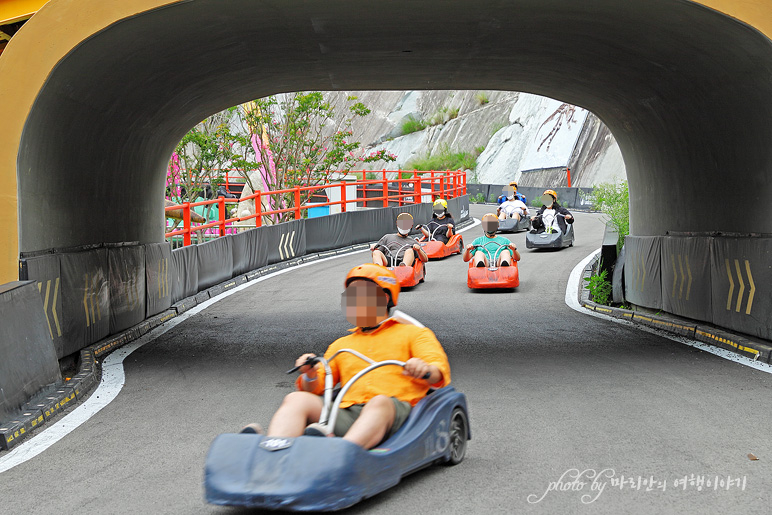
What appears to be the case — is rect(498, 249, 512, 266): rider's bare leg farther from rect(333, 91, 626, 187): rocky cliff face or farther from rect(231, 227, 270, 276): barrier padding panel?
rect(333, 91, 626, 187): rocky cliff face

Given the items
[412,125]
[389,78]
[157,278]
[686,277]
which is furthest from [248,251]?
[412,125]

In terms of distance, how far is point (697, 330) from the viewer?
9.09 m

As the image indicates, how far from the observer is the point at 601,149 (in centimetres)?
3662

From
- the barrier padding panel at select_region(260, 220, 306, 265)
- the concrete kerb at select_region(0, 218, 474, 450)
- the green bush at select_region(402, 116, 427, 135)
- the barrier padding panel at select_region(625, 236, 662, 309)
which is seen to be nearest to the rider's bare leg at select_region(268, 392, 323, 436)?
the concrete kerb at select_region(0, 218, 474, 450)

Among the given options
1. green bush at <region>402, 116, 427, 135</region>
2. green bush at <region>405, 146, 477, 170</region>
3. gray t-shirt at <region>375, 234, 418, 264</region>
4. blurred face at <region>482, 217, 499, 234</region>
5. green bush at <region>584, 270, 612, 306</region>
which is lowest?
green bush at <region>584, 270, 612, 306</region>

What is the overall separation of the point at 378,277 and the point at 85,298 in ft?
17.1

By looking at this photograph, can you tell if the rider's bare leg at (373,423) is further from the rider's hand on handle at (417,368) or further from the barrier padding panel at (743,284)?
the barrier padding panel at (743,284)

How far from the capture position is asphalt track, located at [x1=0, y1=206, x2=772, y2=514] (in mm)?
4137

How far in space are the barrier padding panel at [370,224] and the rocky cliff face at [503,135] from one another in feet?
33.3

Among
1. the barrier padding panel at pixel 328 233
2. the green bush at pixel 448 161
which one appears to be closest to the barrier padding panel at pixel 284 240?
the barrier padding panel at pixel 328 233

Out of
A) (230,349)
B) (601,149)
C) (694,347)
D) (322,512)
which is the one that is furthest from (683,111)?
(601,149)

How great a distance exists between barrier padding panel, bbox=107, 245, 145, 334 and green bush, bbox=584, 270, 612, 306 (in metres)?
6.85

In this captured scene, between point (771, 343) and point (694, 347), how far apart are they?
937 millimetres

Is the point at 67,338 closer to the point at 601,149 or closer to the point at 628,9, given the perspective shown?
the point at 628,9
